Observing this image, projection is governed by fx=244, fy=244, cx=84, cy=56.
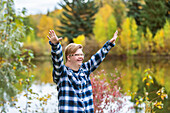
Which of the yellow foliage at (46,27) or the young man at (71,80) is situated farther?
the yellow foliage at (46,27)

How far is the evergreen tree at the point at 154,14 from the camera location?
31.0 meters

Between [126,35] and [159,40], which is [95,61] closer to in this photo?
[126,35]

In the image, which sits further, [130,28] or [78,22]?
[78,22]

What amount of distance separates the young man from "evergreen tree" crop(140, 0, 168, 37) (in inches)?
1210

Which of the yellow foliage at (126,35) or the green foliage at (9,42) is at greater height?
the yellow foliage at (126,35)

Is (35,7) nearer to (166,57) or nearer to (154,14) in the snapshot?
(166,57)

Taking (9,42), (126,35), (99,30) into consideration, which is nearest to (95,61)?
(9,42)

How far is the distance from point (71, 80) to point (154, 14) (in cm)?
3161

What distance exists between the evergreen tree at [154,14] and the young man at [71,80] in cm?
3074

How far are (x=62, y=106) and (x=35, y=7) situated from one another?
2421 mm

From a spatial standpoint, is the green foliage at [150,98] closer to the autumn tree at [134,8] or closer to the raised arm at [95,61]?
the raised arm at [95,61]

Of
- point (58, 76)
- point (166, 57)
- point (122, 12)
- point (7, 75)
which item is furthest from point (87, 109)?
point (122, 12)

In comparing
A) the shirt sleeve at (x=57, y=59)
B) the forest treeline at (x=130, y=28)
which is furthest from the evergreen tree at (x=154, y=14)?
the shirt sleeve at (x=57, y=59)

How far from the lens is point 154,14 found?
104 feet
